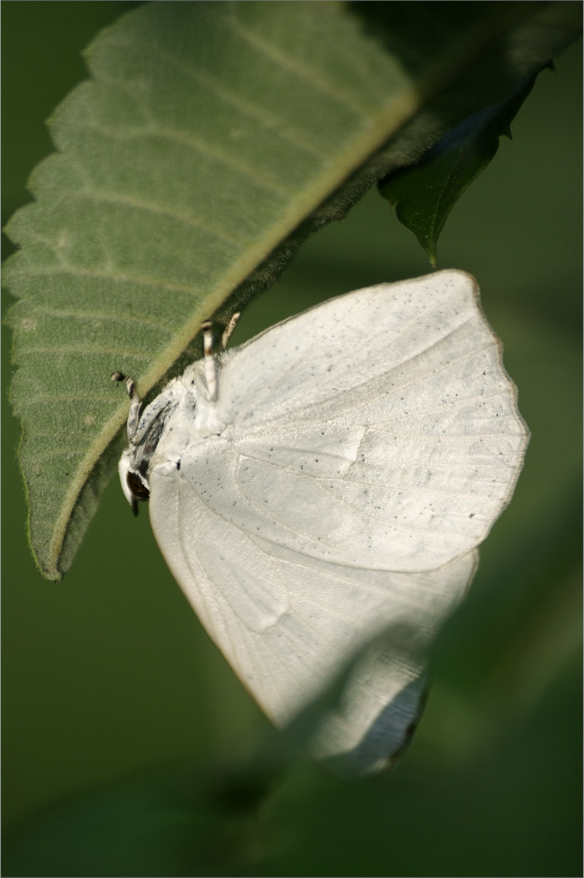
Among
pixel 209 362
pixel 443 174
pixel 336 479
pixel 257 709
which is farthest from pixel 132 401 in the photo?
pixel 257 709

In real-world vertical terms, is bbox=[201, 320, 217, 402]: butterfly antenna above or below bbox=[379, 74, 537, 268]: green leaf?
below

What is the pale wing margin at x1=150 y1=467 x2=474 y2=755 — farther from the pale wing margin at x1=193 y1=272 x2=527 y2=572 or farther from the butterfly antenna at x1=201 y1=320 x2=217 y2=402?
the butterfly antenna at x1=201 y1=320 x2=217 y2=402

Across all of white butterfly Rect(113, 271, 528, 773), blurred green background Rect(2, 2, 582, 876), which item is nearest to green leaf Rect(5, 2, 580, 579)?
white butterfly Rect(113, 271, 528, 773)

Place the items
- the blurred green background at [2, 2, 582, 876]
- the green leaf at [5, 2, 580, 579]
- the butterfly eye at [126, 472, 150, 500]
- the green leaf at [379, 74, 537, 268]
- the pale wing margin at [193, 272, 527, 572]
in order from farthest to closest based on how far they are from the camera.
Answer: the butterfly eye at [126, 472, 150, 500]
the pale wing margin at [193, 272, 527, 572]
the green leaf at [379, 74, 537, 268]
the green leaf at [5, 2, 580, 579]
the blurred green background at [2, 2, 582, 876]

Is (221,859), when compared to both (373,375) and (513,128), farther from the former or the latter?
(513,128)

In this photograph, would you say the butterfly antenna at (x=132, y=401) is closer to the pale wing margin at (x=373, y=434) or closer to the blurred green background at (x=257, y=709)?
the pale wing margin at (x=373, y=434)

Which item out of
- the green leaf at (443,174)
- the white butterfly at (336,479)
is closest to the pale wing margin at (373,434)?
the white butterfly at (336,479)

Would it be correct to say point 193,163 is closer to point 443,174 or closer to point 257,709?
point 443,174
